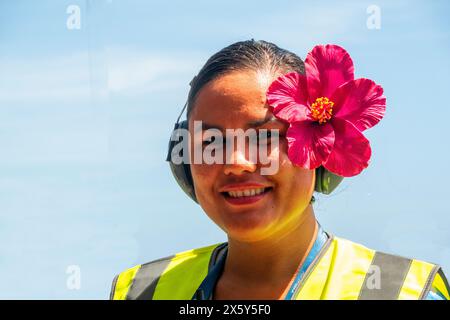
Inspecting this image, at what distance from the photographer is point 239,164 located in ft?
12.9

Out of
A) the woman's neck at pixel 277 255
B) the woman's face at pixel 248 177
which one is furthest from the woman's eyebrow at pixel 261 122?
the woman's neck at pixel 277 255

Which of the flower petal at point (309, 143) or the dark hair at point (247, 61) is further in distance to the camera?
the dark hair at point (247, 61)

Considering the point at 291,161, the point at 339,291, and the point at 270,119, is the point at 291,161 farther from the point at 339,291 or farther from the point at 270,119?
the point at 339,291

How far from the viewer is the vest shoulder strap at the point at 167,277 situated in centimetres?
459

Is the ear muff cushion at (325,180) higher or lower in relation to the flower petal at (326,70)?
lower

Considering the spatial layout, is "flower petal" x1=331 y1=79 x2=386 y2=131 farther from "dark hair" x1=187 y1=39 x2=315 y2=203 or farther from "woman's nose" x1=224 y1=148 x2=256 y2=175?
"woman's nose" x1=224 y1=148 x2=256 y2=175

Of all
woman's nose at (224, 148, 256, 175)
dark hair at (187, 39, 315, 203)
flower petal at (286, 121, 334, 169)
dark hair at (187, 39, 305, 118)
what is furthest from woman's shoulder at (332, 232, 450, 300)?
dark hair at (187, 39, 305, 118)

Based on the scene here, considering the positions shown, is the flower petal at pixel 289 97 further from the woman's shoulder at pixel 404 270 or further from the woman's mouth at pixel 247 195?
the woman's shoulder at pixel 404 270

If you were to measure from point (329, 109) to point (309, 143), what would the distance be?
23 centimetres

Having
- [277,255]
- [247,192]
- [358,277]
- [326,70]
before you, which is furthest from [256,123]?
[358,277]

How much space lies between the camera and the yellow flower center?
4137 mm
